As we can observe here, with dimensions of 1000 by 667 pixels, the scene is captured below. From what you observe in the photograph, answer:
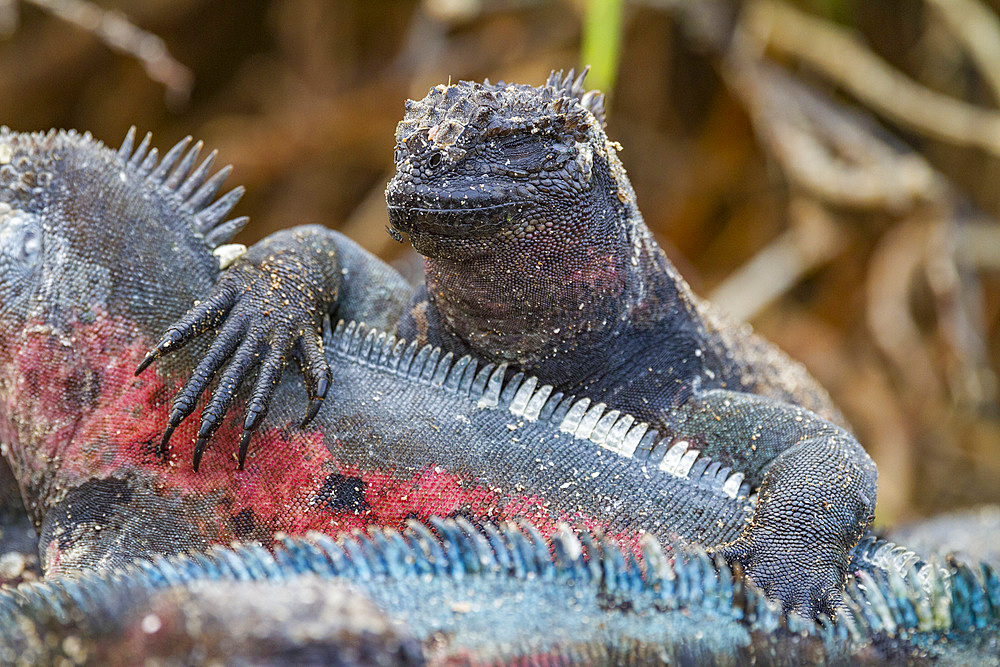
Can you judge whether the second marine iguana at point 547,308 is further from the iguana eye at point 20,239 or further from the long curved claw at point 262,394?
the iguana eye at point 20,239

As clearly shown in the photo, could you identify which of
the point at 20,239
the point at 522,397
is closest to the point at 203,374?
the point at 20,239

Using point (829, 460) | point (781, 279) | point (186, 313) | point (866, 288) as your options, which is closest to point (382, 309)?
point (186, 313)

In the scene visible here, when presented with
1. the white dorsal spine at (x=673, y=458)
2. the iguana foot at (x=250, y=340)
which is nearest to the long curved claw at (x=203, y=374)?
the iguana foot at (x=250, y=340)

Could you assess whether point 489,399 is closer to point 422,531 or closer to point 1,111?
point 422,531

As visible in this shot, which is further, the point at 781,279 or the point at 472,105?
the point at 781,279

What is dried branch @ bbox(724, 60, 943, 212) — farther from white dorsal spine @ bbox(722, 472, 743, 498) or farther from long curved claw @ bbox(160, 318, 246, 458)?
long curved claw @ bbox(160, 318, 246, 458)

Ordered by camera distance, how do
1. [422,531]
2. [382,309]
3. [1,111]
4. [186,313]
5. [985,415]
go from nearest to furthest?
[422,531]
[186,313]
[382,309]
[985,415]
[1,111]
